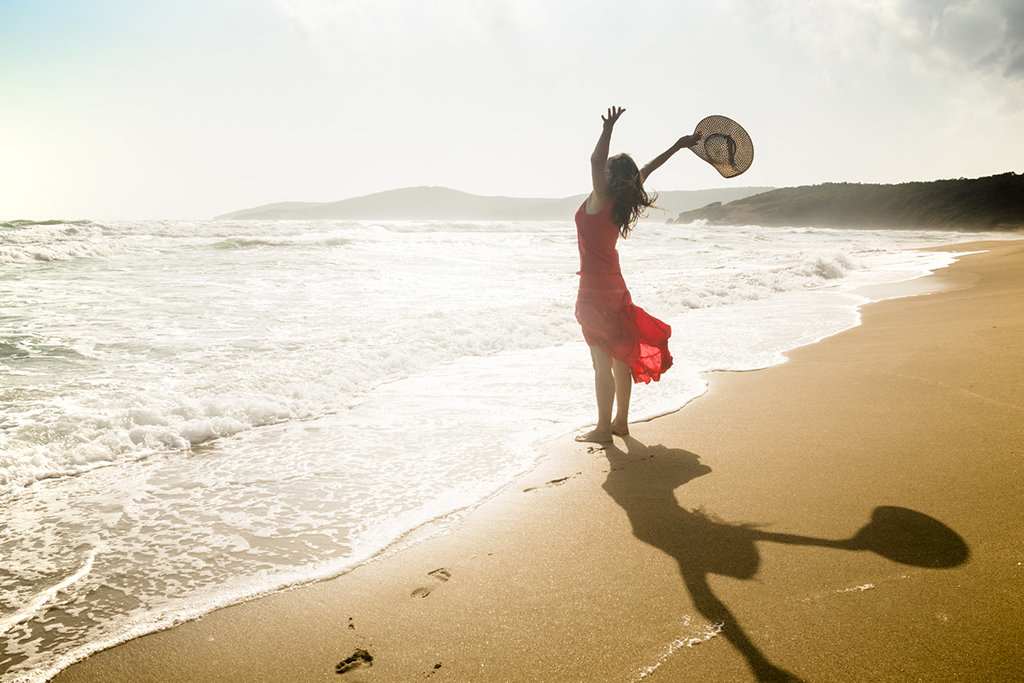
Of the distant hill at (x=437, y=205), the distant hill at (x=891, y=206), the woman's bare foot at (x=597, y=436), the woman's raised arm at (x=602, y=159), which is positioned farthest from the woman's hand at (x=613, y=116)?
the distant hill at (x=437, y=205)

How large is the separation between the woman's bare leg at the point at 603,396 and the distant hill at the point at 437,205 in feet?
391

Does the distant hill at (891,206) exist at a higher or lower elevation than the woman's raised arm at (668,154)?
higher

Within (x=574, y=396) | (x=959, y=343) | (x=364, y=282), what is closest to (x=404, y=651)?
(x=574, y=396)

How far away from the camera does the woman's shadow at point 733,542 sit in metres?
1.79

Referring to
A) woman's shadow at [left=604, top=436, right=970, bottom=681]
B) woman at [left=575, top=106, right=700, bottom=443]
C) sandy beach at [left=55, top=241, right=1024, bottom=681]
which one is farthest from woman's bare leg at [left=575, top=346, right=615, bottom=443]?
woman's shadow at [left=604, top=436, right=970, bottom=681]

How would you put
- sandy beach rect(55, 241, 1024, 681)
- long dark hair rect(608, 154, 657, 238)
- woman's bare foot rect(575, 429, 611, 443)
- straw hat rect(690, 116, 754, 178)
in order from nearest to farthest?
sandy beach rect(55, 241, 1024, 681)
long dark hair rect(608, 154, 657, 238)
woman's bare foot rect(575, 429, 611, 443)
straw hat rect(690, 116, 754, 178)

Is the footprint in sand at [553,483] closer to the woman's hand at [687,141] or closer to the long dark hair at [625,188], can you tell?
the long dark hair at [625,188]

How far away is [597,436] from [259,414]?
2259 mm

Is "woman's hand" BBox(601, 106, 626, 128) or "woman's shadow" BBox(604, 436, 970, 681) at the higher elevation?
"woman's hand" BBox(601, 106, 626, 128)

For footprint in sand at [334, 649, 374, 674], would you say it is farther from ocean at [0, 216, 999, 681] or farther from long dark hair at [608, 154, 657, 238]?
long dark hair at [608, 154, 657, 238]

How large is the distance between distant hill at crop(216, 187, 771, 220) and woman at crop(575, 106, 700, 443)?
119 metres

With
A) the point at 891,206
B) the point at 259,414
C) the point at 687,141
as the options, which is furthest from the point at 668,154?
the point at 891,206

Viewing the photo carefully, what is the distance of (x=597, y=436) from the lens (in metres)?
3.53

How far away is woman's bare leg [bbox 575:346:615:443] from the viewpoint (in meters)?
3.54
